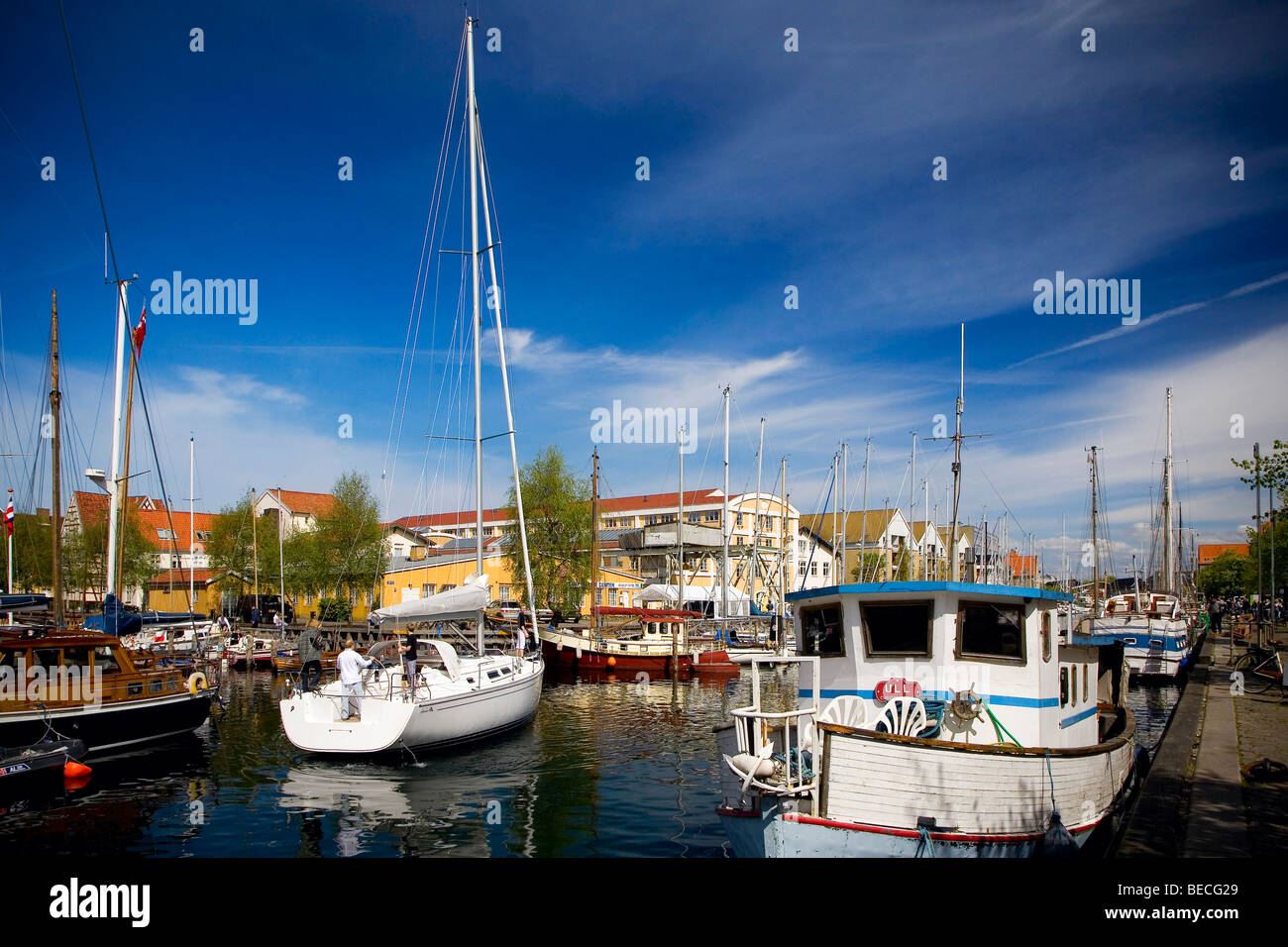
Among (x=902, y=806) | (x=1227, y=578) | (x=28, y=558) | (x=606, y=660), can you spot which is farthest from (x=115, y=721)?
(x=1227, y=578)

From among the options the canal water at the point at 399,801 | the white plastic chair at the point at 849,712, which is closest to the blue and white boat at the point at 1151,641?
the canal water at the point at 399,801

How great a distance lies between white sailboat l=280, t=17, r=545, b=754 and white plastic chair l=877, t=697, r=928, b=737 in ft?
39.0

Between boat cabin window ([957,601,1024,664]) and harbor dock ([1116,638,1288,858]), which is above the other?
boat cabin window ([957,601,1024,664])

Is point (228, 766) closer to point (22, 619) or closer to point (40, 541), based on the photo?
point (22, 619)

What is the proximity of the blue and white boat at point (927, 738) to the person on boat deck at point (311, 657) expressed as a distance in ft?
41.9

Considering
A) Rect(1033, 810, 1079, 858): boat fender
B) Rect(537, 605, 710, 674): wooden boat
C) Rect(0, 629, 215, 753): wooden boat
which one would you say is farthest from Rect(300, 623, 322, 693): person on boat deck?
Rect(1033, 810, 1079, 858): boat fender

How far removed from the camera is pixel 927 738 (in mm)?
9977

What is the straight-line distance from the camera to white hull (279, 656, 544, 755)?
60.8ft

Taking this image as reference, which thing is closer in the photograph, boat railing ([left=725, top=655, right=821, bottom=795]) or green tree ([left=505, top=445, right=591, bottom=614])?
boat railing ([left=725, top=655, right=821, bottom=795])

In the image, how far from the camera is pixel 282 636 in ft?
149

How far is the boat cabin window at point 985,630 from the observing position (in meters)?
11.2

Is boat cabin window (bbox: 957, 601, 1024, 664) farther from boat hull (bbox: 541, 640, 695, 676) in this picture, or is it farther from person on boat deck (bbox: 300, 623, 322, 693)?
boat hull (bbox: 541, 640, 695, 676)
